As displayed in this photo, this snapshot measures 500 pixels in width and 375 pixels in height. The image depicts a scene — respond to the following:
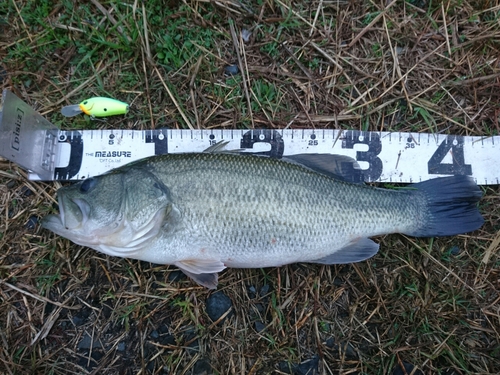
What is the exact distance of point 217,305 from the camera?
312 cm

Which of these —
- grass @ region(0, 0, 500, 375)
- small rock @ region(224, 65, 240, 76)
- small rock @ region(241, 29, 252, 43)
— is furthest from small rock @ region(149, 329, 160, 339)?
small rock @ region(241, 29, 252, 43)

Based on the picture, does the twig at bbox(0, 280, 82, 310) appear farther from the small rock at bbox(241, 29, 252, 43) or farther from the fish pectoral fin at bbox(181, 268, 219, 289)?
the small rock at bbox(241, 29, 252, 43)

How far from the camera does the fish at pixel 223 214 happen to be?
8.77 ft

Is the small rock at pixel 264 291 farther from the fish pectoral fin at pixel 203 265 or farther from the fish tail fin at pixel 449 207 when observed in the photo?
the fish tail fin at pixel 449 207

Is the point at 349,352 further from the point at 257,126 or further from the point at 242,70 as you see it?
the point at 242,70

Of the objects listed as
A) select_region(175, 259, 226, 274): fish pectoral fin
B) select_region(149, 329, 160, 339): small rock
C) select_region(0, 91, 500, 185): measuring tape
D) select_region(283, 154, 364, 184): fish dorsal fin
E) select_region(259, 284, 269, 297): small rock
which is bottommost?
select_region(149, 329, 160, 339): small rock

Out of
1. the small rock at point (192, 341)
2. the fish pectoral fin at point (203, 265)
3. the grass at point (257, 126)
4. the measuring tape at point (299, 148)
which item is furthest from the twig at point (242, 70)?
the small rock at point (192, 341)

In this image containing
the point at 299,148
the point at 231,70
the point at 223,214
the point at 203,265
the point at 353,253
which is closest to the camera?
the point at 223,214

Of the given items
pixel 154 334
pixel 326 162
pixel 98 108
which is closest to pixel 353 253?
pixel 326 162

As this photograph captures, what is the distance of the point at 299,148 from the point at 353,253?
3.46ft

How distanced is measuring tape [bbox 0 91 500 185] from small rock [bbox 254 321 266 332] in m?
1.48

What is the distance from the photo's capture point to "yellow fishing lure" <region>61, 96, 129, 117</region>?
3248mm

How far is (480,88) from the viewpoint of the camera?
3453 millimetres

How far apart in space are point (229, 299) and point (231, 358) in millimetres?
475
